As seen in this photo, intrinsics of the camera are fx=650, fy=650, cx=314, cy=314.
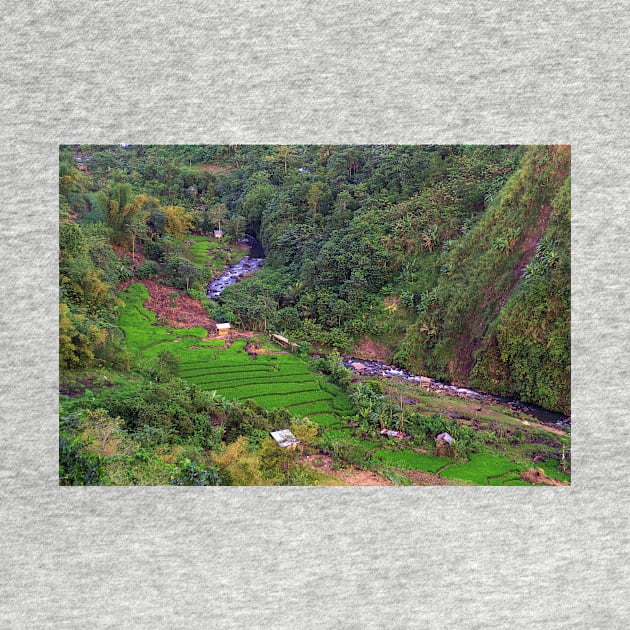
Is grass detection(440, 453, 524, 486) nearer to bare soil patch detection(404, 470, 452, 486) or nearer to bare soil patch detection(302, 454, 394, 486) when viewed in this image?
bare soil patch detection(404, 470, 452, 486)

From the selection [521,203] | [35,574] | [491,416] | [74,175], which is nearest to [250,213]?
[74,175]

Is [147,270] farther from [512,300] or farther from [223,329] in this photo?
[512,300]

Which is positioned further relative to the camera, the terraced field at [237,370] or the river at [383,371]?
the terraced field at [237,370]

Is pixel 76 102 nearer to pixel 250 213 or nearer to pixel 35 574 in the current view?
pixel 250 213

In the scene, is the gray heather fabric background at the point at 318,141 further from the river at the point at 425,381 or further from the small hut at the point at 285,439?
the river at the point at 425,381

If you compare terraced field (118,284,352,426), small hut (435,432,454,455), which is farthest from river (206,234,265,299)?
small hut (435,432,454,455)

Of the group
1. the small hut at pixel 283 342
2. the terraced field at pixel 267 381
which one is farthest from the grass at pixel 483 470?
the small hut at pixel 283 342

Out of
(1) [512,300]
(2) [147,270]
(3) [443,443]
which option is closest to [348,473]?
(3) [443,443]
